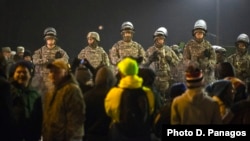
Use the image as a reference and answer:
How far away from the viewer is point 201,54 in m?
13.4

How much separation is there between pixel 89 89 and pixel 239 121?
257cm

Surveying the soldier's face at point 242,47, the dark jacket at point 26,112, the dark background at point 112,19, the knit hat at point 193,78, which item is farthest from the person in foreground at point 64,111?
the dark background at point 112,19

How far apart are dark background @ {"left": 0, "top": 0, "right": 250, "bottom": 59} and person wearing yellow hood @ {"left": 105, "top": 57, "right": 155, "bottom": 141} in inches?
487

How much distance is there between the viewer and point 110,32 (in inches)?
797

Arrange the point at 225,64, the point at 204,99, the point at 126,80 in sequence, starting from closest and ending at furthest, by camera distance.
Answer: the point at 204,99, the point at 126,80, the point at 225,64

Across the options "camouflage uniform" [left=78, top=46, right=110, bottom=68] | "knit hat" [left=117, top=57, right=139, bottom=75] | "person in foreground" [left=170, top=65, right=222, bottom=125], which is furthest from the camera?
"camouflage uniform" [left=78, top=46, right=110, bottom=68]

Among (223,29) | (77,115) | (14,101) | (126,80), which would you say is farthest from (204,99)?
(223,29)

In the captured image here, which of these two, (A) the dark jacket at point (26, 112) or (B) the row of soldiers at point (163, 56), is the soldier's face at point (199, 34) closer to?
Answer: (B) the row of soldiers at point (163, 56)

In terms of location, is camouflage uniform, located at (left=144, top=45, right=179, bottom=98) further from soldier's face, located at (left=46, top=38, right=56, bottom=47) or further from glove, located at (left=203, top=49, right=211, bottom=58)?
soldier's face, located at (left=46, top=38, right=56, bottom=47)

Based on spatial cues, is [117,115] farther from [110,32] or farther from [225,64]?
[110,32]

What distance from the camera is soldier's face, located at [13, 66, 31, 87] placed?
7.82 meters

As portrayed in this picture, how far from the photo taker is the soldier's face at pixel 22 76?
7.82 meters

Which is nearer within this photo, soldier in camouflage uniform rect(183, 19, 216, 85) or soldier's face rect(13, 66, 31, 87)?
soldier's face rect(13, 66, 31, 87)

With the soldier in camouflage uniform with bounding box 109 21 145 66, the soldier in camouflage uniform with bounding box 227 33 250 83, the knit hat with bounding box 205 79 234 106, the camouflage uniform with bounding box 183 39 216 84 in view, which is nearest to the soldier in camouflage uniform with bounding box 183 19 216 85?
the camouflage uniform with bounding box 183 39 216 84
